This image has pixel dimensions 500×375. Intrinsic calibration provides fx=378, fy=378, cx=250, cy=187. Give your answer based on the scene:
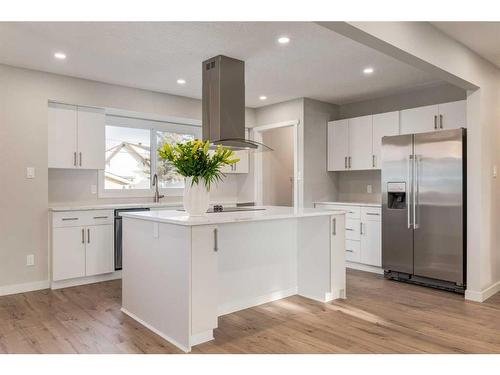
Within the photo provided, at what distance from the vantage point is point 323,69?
420 cm

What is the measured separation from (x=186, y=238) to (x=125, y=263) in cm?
107

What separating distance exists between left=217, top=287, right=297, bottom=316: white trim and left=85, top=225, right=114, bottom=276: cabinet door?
191cm

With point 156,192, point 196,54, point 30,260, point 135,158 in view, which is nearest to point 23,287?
point 30,260

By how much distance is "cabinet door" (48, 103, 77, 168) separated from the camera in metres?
4.34

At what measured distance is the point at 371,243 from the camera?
500 cm

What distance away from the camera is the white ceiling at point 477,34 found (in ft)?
9.95

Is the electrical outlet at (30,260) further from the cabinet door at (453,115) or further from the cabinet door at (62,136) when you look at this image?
the cabinet door at (453,115)

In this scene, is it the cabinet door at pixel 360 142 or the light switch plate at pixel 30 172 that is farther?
the cabinet door at pixel 360 142

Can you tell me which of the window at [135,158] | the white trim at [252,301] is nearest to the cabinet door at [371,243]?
the white trim at [252,301]

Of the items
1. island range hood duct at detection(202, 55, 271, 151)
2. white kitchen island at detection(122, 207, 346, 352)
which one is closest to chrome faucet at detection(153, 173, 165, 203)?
island range hood duct at detection(202, 55, 271, 151)

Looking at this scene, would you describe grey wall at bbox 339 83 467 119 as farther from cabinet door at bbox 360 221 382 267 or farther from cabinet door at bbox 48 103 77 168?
cabinet door at bbox 48 103 77 168

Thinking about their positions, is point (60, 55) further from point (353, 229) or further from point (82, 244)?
point (353, 229)

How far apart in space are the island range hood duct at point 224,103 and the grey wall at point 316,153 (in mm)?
1952

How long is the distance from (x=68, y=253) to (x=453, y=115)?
4693mm
